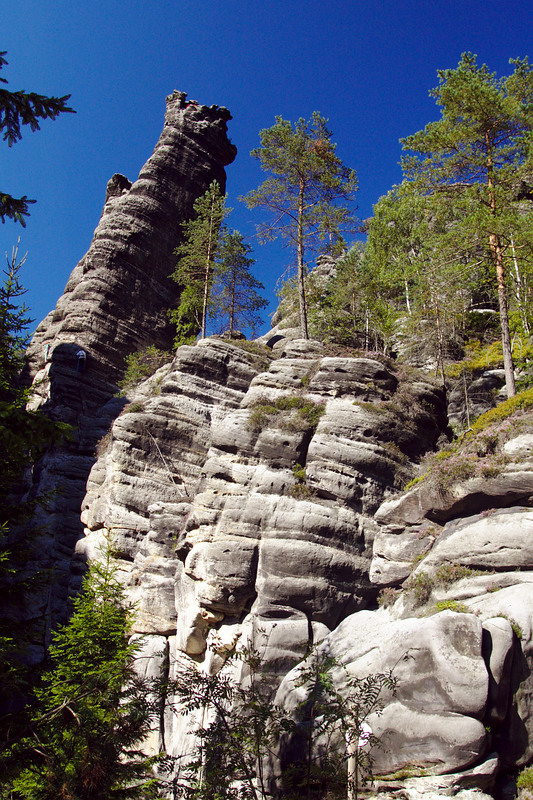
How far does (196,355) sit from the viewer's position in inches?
958

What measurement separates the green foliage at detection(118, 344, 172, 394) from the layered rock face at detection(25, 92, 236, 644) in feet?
3.23

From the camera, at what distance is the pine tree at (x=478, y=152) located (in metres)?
19.4

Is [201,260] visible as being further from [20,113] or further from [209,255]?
[20,113]

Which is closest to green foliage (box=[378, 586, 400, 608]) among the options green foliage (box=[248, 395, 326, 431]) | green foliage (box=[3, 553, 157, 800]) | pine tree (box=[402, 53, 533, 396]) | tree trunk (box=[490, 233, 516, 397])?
green foliage (box=[248, 395, 326, 431])

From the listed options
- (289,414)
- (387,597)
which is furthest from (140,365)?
(387,597)

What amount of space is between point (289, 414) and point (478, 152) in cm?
1249

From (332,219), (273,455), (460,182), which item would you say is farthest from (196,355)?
(460,182)

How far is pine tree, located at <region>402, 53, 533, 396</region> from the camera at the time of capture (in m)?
19.4

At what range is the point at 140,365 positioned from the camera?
103ft

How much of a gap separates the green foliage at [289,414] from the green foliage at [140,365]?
12151 mm

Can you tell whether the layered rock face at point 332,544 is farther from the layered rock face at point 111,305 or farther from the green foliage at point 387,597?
the layered rock face at point 111,305

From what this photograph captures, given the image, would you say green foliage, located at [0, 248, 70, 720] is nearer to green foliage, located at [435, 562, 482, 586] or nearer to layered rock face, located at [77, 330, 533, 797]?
layered rock face, located at [77, 330, 533, 797]

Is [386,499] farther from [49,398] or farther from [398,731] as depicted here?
[49,398]

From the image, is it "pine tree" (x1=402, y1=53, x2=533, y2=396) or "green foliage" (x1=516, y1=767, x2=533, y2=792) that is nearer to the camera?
"green foliage" (x1=516, y1=767, x2=533, y2=792)
